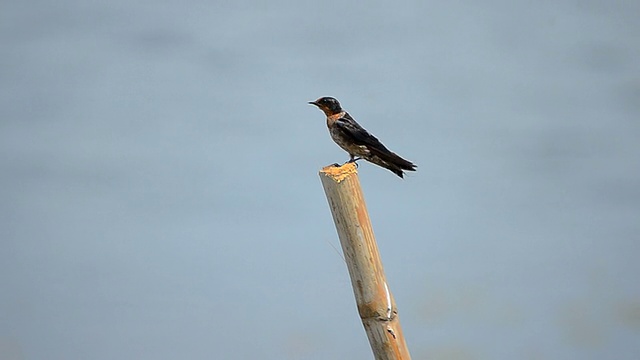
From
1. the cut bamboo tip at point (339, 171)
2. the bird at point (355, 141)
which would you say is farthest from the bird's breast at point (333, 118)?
the cut bamboo tip at point (339, 171)

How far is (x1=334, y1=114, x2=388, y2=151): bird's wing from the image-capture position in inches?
203

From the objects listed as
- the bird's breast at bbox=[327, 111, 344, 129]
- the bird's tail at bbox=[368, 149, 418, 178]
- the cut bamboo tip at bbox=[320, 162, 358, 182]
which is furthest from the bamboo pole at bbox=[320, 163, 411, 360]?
the bird's breast at bbox=[327, 111, 344, 129]

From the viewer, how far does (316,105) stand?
578cm

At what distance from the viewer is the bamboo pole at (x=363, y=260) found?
4.10 meters

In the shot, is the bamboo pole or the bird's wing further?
the bird's wing

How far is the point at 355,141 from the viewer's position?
210 inches

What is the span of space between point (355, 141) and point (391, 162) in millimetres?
381

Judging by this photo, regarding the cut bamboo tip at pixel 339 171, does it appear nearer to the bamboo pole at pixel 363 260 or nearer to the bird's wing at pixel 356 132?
the bamboo pole at pixel 363 260

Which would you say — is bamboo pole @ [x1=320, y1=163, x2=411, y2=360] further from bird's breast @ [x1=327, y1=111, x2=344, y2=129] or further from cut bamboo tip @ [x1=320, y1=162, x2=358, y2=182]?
bird's breast @ [x1=327, y1=111, x2=344, y2=129]

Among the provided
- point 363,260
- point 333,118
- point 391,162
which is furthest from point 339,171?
point 333,118

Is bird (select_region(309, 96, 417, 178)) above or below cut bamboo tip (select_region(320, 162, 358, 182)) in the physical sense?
above

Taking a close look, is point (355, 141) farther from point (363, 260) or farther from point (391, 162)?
point (363, 260)

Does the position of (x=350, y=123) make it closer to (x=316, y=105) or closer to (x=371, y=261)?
(x=316, y=105)

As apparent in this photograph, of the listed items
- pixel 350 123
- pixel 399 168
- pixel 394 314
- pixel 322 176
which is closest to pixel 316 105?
pixel 350 123
